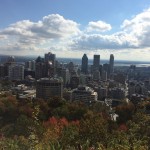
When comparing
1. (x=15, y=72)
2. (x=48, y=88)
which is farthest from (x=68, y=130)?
(x=15, y=72)

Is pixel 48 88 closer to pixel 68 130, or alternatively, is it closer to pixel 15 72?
pixel 68 130

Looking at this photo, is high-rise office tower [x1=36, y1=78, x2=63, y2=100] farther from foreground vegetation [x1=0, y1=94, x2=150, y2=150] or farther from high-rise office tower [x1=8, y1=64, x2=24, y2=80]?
high-rise office tower [x1=8, y1=64, x2=24, y2=80]

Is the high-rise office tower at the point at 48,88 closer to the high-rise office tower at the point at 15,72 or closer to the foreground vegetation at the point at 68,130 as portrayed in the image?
the foreground vegetation at the point at 68,130

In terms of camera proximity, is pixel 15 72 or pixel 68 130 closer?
pixel 68 130

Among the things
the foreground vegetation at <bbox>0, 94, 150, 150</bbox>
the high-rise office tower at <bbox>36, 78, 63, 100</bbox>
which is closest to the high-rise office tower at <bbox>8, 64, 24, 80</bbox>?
the high-rise office tower at <bbox>36, 78, 63, 100</bbox>

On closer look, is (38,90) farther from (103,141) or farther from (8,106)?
(103,141)

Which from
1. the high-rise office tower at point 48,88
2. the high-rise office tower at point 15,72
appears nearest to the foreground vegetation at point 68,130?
the high-rise office tower at point 48,88

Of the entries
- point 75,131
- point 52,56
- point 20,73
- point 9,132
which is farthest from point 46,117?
point 52,56

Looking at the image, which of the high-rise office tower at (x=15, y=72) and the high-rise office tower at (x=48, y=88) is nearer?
the high-rise office tower at (x=48, y=88)
